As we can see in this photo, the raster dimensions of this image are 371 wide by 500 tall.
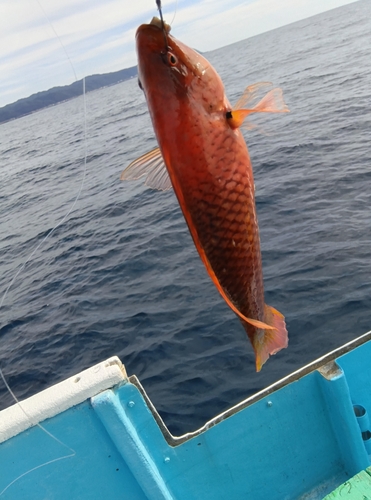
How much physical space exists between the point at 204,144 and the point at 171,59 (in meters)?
0.26

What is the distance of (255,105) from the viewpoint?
133 centimetres

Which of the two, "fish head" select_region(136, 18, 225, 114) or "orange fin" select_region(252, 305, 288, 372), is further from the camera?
"orange fin" select_region(252, 305, 288, 372)

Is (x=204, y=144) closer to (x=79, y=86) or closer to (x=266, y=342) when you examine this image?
(x=266, y=342)

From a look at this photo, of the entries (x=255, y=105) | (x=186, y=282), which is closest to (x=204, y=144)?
(x=255, y=105)

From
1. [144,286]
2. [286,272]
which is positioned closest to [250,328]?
[286,272]

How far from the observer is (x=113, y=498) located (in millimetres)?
3123

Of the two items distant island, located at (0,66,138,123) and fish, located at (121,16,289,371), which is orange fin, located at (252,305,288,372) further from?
distant island, located at (0,66,138,123)

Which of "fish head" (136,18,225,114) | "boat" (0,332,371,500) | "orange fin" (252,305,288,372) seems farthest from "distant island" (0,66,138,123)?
"boat" (0,332,371,500)

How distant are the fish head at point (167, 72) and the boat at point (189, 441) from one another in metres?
2.04

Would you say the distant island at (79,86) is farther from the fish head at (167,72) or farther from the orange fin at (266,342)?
the orange fin at (266,342)

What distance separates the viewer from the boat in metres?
2.84

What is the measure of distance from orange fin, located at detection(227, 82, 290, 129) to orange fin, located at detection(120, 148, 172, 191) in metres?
0.26

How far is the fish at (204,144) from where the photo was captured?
1.24 metres

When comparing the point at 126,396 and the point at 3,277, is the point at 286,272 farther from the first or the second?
the point at 3,277
